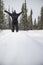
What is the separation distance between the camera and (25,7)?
1871 inches

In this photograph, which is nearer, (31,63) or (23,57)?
(31,63)

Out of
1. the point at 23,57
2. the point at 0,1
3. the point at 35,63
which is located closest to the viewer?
the point at 35,63

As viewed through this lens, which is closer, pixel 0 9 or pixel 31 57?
pixel 31 57

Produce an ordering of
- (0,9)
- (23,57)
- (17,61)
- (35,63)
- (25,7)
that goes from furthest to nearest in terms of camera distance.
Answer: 1. (25,7)
2. (0,9)
3. (23,57)
4. (17,61)
5. (35,63)

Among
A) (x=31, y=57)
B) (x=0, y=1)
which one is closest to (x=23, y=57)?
(x=31, y=57)

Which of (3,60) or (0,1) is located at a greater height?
(0,1)

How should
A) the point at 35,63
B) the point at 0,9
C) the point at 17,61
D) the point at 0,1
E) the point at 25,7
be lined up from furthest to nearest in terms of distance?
1. the point at 25,7
2. the point at 0,1
3. the point at 0,9
4. the point at 17,61
5. the point at 35,63

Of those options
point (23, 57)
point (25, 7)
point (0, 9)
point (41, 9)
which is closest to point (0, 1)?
point (0, 9)

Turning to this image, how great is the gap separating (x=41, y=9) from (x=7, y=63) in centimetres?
4885

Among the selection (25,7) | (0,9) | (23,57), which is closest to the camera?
(23,57)

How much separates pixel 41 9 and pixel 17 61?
48756 mm

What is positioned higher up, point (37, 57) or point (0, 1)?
point (0, 1)

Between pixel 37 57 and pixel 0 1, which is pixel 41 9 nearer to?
pixel 0 1

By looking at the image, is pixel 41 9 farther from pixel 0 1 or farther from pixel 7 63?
pixel 7 63
